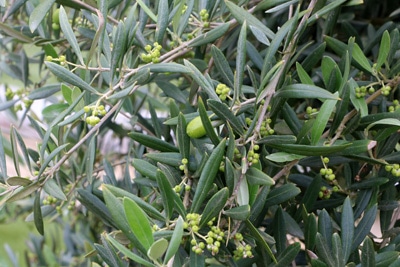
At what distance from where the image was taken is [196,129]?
517mm

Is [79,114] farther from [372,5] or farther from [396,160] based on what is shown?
[372,5]

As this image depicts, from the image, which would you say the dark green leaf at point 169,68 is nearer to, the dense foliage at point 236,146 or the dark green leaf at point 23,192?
the dense foliage at point 236,146

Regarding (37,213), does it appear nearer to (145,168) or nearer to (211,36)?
(145,168)

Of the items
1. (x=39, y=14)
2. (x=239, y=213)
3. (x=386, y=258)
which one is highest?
(x=39, y=14)

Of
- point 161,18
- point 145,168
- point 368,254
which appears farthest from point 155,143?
point 368,254

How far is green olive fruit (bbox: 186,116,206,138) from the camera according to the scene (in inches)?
20.3

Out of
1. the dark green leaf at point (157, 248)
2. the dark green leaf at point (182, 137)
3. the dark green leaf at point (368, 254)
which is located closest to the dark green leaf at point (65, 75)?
the dark green leaf at point (182, 137)

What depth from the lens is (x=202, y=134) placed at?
1.70 feet

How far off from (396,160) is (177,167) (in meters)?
0.25

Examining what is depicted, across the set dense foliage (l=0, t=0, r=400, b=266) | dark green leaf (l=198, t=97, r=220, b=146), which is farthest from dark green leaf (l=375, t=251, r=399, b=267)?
dark green leaf (l=198, t=97, r=220, b=146)

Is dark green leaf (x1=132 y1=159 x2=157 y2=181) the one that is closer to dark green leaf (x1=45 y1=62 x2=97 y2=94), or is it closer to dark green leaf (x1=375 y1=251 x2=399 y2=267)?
dark green leaf (x1=45 y1=62 x2=97 y2=94)

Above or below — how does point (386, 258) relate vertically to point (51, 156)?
below

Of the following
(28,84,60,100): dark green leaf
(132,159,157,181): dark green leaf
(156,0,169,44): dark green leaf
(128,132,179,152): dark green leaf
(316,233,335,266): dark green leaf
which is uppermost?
(156,0,169,44): dark green leaf

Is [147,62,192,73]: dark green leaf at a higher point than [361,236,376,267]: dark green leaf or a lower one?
higher
